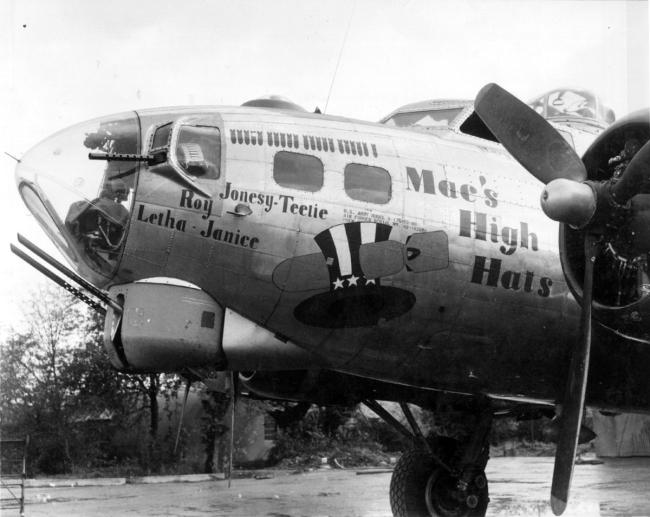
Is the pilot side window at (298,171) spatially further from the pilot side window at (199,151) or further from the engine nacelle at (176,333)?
the engine nacelle at (176,333)

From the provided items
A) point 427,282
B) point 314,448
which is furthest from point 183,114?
point 314,448

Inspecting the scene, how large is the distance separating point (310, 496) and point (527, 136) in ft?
36.8

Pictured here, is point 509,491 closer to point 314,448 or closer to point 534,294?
point 534,294

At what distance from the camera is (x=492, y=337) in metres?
7.18

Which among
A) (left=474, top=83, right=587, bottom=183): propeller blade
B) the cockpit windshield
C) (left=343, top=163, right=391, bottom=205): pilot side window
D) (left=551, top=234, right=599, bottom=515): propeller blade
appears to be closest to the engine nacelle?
the cockpit windshield

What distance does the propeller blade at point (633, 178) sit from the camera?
5.79 m

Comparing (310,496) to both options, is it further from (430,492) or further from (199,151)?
(199,151)

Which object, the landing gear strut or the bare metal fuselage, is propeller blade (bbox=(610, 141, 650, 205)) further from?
the landing gear strut

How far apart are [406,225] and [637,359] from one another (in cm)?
260

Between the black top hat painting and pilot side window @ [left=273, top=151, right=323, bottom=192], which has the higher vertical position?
pilot side window @ [left=273, top=151, right=323, bottom=192]

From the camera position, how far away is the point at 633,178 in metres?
5.90

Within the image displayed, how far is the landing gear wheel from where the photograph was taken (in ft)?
28.5

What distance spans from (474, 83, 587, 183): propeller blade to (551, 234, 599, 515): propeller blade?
2.17ft

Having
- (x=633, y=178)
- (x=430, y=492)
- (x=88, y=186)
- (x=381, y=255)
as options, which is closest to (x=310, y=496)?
(x=430, y=492)
